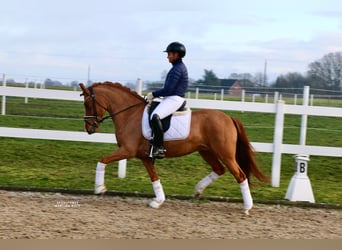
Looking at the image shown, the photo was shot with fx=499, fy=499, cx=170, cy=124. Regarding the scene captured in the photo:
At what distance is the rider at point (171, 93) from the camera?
775 centimetres

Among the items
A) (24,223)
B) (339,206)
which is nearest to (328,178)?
(339,206)

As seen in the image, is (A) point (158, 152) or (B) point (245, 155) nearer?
(A) point (158, 152)

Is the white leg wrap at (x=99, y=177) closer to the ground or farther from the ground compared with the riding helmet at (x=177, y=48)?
closer to the ground

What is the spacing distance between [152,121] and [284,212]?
8.23 feet

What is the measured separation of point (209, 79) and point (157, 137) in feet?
95.9

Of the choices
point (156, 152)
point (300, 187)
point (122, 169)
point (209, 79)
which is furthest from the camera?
point (209, 79)

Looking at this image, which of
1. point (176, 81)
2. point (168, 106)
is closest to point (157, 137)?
point (168, 106)

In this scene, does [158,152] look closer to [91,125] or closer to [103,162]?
[103,162]

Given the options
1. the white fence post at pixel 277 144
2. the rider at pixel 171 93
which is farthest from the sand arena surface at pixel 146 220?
the white fence post at pixel 277 144

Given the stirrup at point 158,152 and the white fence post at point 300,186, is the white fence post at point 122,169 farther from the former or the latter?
the white fence post at point 300,186

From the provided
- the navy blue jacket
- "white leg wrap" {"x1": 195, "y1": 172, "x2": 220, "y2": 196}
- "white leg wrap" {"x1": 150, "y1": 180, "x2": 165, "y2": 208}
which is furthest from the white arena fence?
"white leg wrap" {"x1": 150, "y1": 180, "x2": 165, "y2": 208}

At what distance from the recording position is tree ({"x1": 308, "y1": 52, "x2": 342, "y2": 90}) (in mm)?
30094

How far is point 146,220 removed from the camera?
6.83 m

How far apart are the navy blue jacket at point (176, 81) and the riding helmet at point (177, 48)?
15cm
